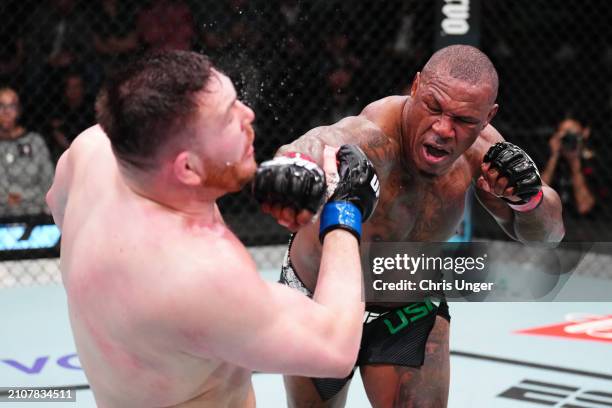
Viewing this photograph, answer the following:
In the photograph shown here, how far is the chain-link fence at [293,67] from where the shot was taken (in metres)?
4.36

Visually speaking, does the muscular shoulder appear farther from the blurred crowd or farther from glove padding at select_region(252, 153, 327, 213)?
the blurred crowd

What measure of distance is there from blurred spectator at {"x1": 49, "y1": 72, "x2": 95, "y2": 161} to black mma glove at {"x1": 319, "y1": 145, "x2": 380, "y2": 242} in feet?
10.4

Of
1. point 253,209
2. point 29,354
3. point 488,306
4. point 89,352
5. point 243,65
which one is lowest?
point 89,352

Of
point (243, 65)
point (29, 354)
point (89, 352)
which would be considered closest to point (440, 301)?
point (89, 352)

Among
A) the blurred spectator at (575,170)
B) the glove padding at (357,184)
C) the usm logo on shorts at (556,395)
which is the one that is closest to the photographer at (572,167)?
the blurred spectator at (575,170)

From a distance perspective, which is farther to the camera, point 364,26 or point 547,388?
point 364,26

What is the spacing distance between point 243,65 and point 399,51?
1.02 m

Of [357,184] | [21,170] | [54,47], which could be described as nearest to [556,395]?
[357,184]

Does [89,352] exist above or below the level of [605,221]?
below

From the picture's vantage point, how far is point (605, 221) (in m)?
5.02

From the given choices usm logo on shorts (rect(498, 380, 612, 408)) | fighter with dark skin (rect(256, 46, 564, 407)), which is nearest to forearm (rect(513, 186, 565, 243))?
fighter with dark skin (rect(256, 46, 564, 407))

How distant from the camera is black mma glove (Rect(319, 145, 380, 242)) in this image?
1.43 metres

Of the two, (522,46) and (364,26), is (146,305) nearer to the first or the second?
(364,26)

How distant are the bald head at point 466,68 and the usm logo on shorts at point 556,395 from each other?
142 cm
